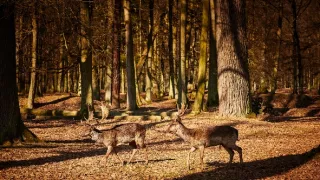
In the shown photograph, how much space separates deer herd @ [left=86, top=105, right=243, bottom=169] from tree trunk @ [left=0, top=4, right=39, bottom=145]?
3.94m

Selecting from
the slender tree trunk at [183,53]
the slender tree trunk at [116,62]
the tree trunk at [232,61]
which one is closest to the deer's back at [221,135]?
the tree trunk at [232,61]

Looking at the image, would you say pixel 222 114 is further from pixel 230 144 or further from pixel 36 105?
pixel 36 105

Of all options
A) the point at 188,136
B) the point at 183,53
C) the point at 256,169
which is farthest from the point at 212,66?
the point at 256,169

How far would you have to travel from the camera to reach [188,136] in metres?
11.6

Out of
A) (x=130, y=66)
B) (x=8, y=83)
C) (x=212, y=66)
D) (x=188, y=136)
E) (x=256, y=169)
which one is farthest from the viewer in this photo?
(x=212, y=66)

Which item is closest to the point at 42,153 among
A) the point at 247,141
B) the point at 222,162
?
the point at 222,162

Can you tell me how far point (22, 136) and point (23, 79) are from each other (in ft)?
96.9

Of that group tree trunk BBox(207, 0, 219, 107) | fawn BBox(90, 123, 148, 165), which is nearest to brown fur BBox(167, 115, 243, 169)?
fawn BBox(90, 123, 148, 165)

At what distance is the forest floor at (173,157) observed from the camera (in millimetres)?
10797

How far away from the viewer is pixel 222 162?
486 inches

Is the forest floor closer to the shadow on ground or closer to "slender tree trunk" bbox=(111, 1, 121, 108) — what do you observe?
the shadow on ground

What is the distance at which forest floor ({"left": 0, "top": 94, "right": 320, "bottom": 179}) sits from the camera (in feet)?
35.4

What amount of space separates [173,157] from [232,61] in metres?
9.83

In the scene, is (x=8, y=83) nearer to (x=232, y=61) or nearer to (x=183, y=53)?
(x=232, y=61)
